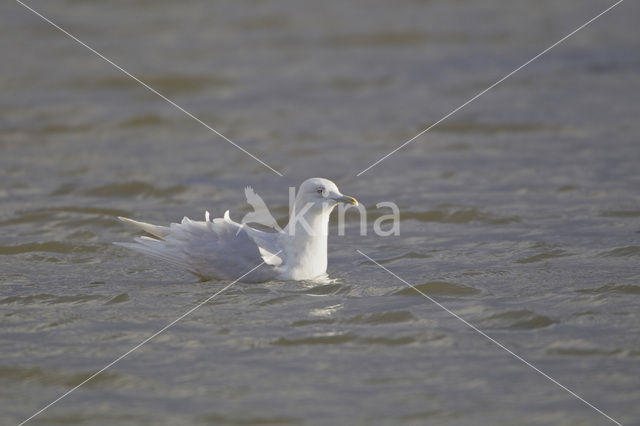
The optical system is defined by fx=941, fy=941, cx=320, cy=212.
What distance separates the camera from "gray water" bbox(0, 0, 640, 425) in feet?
19.1

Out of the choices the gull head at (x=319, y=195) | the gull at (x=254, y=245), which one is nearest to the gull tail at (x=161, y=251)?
the gull at (x=254, y=245)

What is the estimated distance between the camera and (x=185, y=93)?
1574cm

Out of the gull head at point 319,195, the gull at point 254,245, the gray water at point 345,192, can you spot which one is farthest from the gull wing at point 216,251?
the gull head at point 319,195

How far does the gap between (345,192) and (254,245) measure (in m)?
3.56

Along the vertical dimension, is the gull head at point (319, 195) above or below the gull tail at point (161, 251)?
above

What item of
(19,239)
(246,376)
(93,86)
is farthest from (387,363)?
(93,86)

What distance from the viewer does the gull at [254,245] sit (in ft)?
24.6

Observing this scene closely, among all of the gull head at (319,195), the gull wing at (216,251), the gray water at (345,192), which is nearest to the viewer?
the gray water at (345,192)

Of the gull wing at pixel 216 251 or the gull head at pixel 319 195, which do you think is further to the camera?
the gull head at pixel 319 195

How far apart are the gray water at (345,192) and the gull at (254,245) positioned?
167 millimetres

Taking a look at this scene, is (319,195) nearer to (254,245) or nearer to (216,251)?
(254,245)

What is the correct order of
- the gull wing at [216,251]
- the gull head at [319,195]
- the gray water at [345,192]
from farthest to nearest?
the gull head at [319,195] → the gull wing at [216,251] → the gray water at [345,192]

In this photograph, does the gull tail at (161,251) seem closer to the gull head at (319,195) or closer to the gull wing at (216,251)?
the gull wing at (216,251)

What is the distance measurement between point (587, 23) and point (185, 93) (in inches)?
341
